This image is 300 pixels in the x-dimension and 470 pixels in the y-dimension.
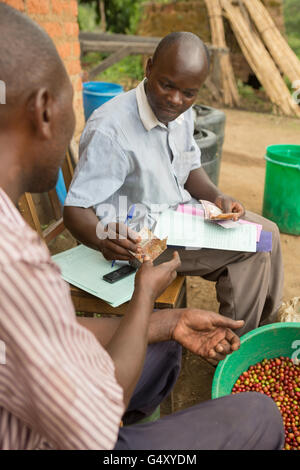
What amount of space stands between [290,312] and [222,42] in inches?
286

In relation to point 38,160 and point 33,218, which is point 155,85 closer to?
point 33,218

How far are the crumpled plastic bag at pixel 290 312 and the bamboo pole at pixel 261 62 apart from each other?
623cm

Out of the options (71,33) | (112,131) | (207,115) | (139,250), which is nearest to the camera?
(139,250)

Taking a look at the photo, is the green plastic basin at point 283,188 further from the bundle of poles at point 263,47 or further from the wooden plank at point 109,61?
the bundle of poles at point 263,47

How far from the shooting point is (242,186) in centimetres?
498

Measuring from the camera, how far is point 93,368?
89 cm

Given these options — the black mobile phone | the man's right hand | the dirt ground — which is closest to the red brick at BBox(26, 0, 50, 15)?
the man's right hand

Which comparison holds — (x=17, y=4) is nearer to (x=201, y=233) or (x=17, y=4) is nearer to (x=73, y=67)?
(x=73, y=67)

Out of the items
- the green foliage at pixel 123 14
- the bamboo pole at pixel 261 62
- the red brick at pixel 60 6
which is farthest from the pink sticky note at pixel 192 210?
the green foliage at pixel 123 14

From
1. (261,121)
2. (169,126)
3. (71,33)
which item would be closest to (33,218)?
(169,126)

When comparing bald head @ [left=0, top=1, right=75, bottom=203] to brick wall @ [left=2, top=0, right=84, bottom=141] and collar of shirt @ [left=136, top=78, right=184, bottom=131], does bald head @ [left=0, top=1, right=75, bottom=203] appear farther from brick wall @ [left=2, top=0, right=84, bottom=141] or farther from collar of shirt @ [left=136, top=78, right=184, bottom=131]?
brick wall @ [left=2, top=0, right=84, bottom=141]

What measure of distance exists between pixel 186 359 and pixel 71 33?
110 inches

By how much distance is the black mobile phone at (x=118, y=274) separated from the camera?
1.89 metres

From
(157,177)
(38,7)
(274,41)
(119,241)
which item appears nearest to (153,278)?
(119,241)
